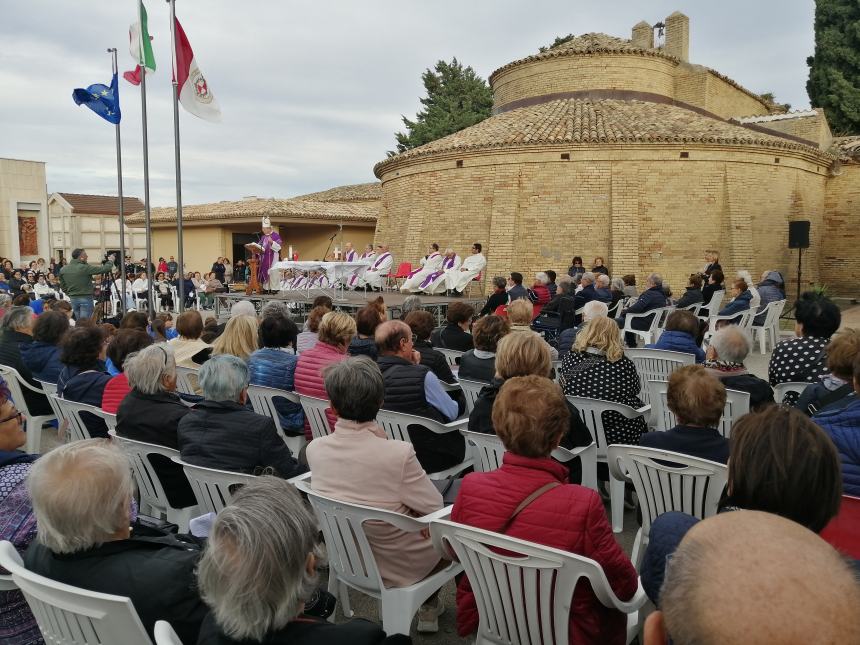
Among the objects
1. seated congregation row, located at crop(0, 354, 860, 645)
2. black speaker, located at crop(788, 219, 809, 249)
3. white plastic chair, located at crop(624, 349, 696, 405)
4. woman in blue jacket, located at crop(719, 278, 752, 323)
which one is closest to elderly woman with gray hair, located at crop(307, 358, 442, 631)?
seated congregation row, located at crop(0, 354, 860, 645)

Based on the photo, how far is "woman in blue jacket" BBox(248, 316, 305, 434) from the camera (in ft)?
16.1

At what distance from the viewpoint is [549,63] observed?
80.2ft

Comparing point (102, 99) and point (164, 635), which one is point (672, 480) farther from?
point (102, 99)

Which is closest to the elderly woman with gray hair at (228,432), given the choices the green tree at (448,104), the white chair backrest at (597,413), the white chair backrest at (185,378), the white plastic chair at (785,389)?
the white chair backrest at (597,413)

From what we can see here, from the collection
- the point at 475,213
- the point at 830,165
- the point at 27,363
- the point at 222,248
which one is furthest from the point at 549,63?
the point at 27,363

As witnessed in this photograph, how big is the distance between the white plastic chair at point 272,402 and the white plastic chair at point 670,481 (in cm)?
244

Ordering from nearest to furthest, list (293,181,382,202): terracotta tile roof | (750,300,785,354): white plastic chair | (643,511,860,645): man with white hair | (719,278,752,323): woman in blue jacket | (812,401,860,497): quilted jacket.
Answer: (643,511,860,645): man with white hair < (812,401,860,497): quilted jacket < (719,278,752,323): woman in blue jacket < (750,300,785,354): white plastic chair < (293,181,382,202): terracotta tile roof

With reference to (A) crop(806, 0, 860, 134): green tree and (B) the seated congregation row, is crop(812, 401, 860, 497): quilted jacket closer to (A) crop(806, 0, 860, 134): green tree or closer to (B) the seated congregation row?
(B) the seated congregation row

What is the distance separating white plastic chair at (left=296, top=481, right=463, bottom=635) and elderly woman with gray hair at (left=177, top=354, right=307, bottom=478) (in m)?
0.43

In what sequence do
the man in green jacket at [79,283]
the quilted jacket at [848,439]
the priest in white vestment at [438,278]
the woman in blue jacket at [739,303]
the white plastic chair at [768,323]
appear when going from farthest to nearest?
1. the priest in white vestment at [438,278]
2. the man in green jacket at [79,283]
3. the white plastic chair at [768,323]
4. the woman in blue jacket at [739,303]
5. the quilted jacket at [848,439]

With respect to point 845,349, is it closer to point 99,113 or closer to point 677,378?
point 677,378

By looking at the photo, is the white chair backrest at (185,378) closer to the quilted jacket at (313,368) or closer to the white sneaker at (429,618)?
the quilted jacket at (313,368)

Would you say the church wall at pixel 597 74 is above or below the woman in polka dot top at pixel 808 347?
above

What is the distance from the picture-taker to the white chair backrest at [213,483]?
3020 mm
